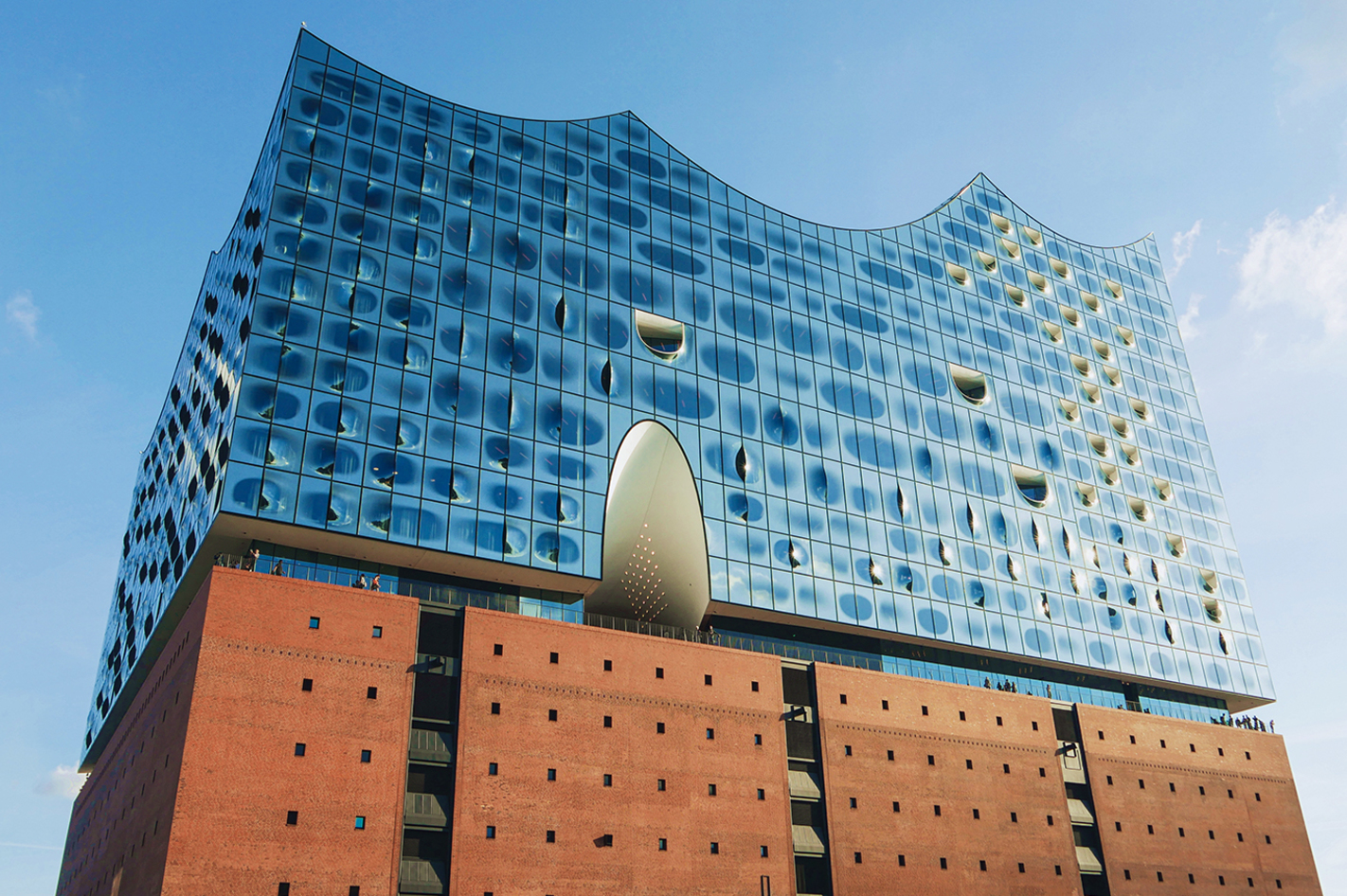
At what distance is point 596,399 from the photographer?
3947 cm

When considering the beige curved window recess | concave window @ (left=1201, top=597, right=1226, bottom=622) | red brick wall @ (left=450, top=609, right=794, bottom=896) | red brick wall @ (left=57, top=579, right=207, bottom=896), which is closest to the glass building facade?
the beige curved window recess

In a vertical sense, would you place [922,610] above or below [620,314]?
below

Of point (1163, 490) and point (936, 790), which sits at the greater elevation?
point (1163, 490)

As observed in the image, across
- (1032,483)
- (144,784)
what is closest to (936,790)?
(1032,483)

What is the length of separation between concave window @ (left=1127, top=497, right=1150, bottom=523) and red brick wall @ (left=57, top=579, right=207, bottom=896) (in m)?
42.2

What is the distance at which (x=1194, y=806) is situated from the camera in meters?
45.5

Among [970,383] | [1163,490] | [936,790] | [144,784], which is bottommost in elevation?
[144,784]

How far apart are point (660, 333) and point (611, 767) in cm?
1746

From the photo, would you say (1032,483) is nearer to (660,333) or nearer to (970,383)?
(970,383)

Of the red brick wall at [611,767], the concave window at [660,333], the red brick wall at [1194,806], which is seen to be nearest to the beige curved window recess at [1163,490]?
the red brick wall at [1194,806]

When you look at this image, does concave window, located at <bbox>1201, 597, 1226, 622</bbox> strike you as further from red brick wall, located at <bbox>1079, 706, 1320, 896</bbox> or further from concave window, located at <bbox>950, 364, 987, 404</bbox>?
concave window, located at <bbox>950, 364, 987, 404</bbox>

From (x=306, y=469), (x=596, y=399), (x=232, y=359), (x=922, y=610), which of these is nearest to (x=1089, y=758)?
(x=922, y=610)

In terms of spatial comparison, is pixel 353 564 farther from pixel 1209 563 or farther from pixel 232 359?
pixel 1209 563

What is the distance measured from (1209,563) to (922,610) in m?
20.3
